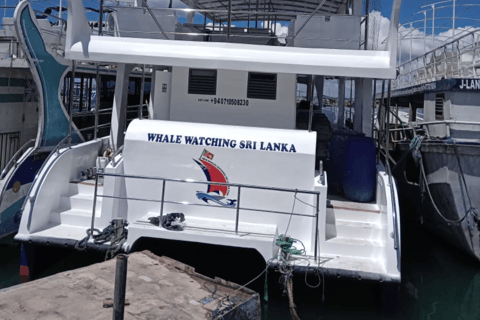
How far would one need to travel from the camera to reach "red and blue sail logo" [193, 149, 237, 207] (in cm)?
708

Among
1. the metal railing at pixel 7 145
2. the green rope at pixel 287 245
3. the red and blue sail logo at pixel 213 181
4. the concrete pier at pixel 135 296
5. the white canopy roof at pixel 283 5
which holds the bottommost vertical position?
the concrete pier at pixel 135 296

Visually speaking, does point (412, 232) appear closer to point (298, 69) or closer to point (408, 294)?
point (408, 294)

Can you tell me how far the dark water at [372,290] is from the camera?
6562mm

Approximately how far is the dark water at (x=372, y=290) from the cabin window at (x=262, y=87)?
287 centimetres

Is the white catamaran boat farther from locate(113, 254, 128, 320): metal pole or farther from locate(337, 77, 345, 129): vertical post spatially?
locate(337, 77, 345, 129): vertical post

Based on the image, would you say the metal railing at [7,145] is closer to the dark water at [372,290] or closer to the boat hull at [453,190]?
the dark water at [372,290]

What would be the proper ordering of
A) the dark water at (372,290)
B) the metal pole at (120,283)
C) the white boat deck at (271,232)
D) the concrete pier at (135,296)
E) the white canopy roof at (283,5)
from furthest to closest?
the white canopy roof at (283,5)
the dark water at (372,290)
the white boat deck at (271,232)
the concrete pier at (135,296)
the metal pole at (120,283)

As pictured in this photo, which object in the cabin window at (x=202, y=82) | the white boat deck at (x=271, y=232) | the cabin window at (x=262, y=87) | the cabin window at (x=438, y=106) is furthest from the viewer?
the cabin window at (x=438, y=106)

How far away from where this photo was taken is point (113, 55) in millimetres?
7516

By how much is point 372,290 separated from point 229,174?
112 inches

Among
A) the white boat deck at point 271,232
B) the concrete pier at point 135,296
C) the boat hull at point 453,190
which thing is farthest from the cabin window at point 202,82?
the boat hull at point 453,190

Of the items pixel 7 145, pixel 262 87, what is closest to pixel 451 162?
pixel 262 87

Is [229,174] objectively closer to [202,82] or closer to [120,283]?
[202,82]

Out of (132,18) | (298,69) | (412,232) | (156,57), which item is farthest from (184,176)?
(412,232)
